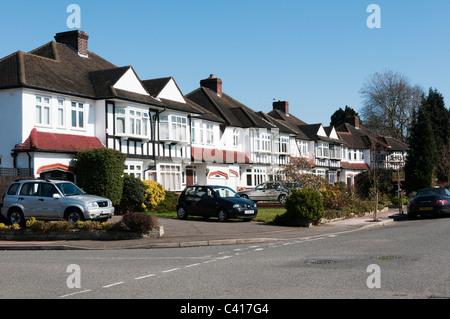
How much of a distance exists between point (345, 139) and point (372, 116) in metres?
4.99

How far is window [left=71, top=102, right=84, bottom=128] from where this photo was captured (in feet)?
98.3

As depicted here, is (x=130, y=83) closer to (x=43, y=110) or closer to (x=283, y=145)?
(x=43, y=110)

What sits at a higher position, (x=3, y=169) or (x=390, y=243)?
(x=3, y=169)

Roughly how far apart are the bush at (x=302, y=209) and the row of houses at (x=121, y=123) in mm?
10131

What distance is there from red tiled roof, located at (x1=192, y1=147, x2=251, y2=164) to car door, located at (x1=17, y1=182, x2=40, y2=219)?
62.0 feet

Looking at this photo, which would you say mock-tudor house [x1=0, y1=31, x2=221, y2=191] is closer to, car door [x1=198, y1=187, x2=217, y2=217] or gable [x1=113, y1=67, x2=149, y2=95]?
gable [x1=113, y1=67, x2=149, y2=95]

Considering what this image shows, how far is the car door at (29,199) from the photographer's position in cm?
2019

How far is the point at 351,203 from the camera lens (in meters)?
30.5

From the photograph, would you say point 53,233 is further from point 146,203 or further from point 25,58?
point 25,58

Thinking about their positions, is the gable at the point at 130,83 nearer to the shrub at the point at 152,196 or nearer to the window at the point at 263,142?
the shrub at the point at 152,196

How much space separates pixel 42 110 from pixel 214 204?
1113 centimetres

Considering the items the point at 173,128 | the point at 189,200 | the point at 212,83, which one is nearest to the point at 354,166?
the point at 212,83

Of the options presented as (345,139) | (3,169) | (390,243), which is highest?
(345,139)

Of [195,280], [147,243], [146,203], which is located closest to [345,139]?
[146,203]
